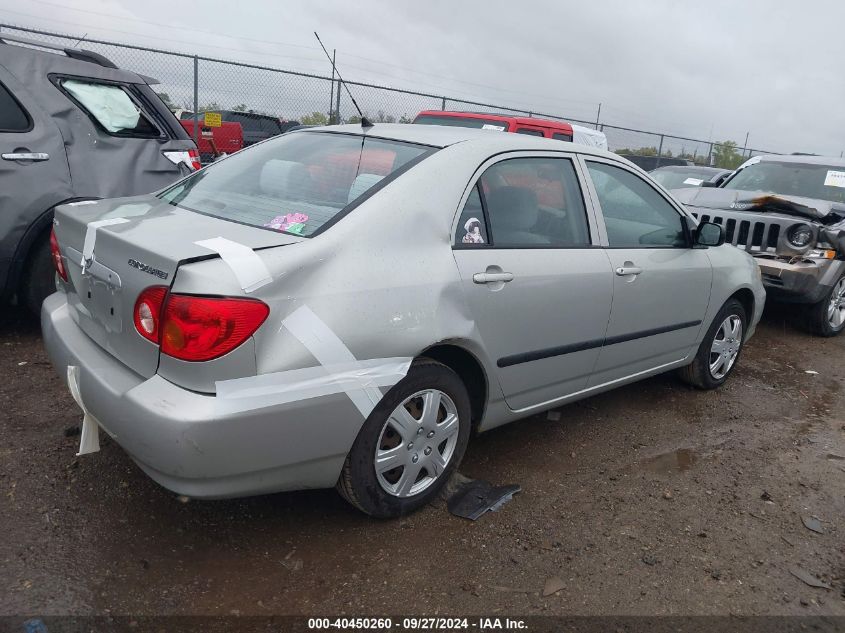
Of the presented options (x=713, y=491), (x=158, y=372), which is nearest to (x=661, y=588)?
(x=713, y=491)

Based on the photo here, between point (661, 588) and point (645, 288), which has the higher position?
point (645, 288)

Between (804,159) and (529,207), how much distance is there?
6.08 metres

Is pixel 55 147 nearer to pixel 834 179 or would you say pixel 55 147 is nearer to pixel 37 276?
pixel 37 276

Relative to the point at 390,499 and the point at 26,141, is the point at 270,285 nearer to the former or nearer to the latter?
the point at 390,499

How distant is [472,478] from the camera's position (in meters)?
3.29

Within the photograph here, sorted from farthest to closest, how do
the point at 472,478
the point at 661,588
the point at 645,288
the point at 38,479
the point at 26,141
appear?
the point at 26,141, the point at 645,288, the point at 472,478, the point at 38,479, the point at 661,588

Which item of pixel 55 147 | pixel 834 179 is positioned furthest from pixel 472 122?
pixel 55 147

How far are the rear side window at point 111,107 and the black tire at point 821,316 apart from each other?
6019 millimetres

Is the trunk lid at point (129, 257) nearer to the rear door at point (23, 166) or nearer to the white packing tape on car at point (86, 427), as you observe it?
the white packing tape on car at point (86, 427)

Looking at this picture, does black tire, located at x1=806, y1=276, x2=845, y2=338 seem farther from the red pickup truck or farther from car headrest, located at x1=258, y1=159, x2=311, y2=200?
car headrest, located at x1=258, y1=159, x2=311, y2=200

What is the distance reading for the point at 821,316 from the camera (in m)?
6.53

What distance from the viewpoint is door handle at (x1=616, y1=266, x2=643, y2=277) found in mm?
3480

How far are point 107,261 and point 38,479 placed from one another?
1.13 metres

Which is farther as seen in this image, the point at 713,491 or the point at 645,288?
the point at 645,288
